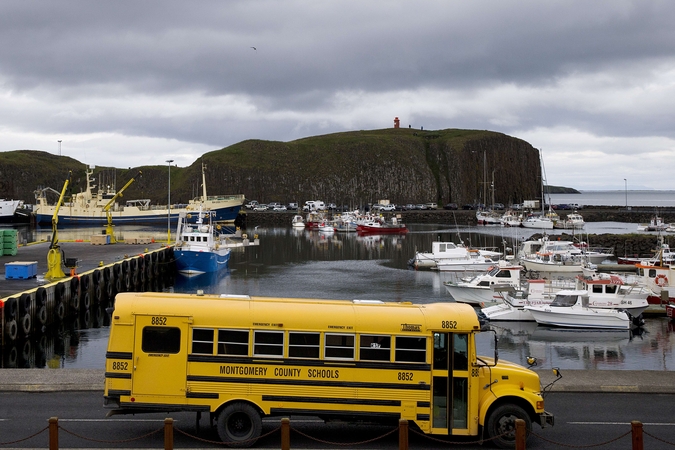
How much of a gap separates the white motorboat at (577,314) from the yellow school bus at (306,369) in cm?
2336

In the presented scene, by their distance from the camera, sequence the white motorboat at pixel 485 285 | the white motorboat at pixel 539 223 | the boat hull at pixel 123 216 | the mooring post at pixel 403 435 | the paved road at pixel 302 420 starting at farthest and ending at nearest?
1. the boat hull at pixel 123 216
2. the white motorboat at pixel 539 223
3. the white motorboat at pixel 485 285
4. the paved road at pixel 302 420
5. the mooring post at pixel 403 435

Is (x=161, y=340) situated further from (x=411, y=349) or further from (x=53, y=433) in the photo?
(x=411, y=349)

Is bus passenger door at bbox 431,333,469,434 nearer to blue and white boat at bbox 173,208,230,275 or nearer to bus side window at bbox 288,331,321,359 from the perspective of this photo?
bus side window at bbox 288,331,321,359

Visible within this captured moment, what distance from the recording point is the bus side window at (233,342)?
12.9 m

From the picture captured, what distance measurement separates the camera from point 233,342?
12.9 metres

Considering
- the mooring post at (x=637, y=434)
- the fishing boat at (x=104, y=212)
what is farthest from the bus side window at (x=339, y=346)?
the fishing boat at (x=104, y=212)

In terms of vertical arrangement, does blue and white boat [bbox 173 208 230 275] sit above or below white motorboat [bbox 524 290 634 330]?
above

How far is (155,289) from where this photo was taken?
52219mm

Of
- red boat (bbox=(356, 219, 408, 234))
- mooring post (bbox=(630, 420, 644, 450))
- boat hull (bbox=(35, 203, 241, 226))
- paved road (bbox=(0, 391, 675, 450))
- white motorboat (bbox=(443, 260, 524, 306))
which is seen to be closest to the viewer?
mooring post (bbox=(630, 420, 644, 450))

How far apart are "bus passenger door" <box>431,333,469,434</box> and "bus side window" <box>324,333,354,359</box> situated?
1.59 meters

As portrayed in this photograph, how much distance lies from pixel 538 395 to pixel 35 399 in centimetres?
1146

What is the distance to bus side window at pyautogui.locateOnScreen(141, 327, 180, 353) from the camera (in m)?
12.8

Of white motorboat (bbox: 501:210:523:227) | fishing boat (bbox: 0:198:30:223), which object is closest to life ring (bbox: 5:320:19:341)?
white motorboat (bbox: 501:210:523:227)

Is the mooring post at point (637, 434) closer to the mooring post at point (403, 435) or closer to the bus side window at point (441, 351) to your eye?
the bus side window at point (441, 351)
